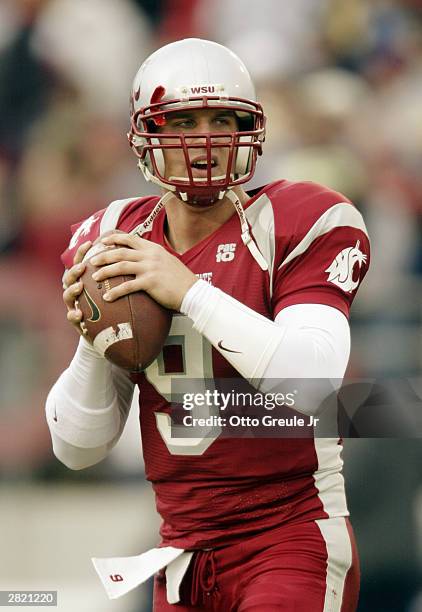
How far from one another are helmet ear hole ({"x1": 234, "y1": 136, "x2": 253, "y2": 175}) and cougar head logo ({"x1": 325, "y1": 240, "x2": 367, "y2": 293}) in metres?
0.22

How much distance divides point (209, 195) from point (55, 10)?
1685 mm

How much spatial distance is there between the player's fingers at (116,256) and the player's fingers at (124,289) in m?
0.04

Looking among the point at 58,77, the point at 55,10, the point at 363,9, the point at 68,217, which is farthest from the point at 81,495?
the point at 363,9

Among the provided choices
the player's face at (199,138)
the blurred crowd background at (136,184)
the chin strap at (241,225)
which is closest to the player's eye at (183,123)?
the player's face at (199,138)

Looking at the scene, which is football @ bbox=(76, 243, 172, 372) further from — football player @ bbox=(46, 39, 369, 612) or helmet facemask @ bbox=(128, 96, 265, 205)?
helmet facemask @ bbox=(128, 96, 265, 205)

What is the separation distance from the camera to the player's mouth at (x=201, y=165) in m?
1.52

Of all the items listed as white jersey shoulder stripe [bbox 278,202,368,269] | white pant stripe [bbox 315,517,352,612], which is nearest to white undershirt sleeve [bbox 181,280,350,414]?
white jersey shoulder stripe [bbox 278,202,368,269]

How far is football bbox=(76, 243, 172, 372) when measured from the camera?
4.78 feet

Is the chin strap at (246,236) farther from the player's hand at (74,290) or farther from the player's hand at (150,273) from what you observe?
the player's hand at (74,290)

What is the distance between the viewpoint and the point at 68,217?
9.25 feet

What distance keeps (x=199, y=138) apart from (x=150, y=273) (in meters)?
0.24

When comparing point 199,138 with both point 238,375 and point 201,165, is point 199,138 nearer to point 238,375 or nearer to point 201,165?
point 201,165

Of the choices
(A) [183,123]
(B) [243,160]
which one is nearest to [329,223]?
(B) [243,160]

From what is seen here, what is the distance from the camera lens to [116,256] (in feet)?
4.76
